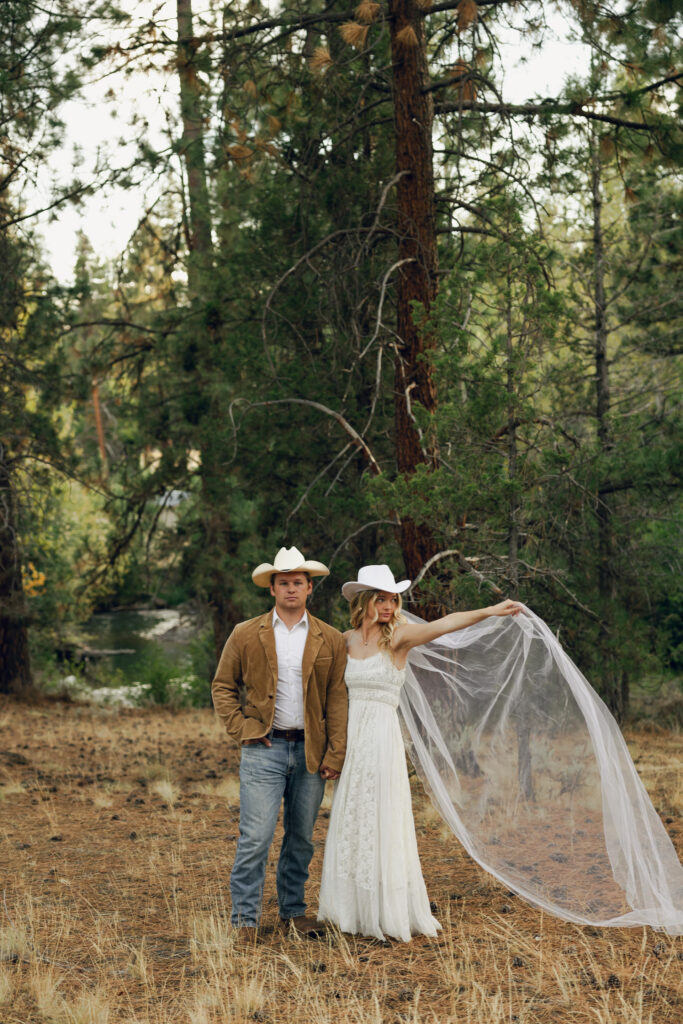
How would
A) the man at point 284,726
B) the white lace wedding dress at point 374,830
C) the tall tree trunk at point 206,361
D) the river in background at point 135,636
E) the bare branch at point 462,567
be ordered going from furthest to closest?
the river in background at point 135,636
the tall tree trunk at point 206,361
the bare branch at point 462,567
the man at point 284,726
the white lace wedding dress at point 374,830

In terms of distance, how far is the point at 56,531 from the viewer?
65.9ft

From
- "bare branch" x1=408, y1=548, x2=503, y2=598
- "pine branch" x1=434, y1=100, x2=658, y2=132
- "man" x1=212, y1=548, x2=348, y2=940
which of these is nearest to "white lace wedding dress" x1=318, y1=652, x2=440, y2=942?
"man" x1=212, y1=548, x2=348, y2=940

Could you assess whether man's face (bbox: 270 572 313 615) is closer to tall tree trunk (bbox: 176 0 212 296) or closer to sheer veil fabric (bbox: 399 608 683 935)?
sheer veil fabric (bbox: 399 608 683 935)

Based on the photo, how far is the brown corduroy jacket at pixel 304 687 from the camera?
5.21 meters

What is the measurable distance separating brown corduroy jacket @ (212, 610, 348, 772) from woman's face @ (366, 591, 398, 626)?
226mm

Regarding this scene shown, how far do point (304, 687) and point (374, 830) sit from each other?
0.75 metres

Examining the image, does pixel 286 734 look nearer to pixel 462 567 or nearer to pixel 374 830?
pixel 374 830

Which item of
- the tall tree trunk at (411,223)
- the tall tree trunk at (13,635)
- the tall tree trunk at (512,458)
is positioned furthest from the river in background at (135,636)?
the tall tree trunk at (512,458)

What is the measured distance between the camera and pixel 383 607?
17.4ft

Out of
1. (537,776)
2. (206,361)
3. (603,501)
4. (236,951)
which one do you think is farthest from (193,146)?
(236,951)

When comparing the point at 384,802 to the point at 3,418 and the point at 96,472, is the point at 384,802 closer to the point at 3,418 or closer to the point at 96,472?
the point at 3,418

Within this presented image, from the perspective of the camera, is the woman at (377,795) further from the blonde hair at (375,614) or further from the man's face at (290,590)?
the man's face at (290,590)

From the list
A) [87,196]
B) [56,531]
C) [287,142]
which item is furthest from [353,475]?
[56,531]

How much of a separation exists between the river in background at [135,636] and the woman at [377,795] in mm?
19666
